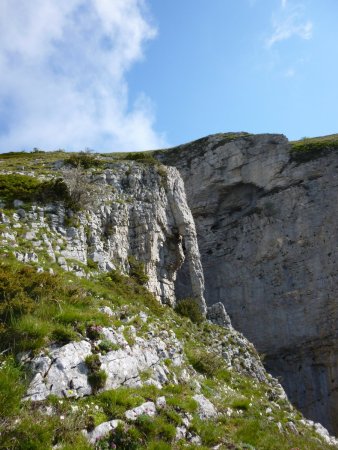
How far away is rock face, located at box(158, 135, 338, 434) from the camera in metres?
37.8

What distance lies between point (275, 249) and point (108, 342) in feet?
110

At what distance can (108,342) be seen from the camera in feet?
38.4

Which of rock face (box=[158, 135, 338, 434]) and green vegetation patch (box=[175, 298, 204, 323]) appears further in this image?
rock face (box=[158, 135, 338, 434])

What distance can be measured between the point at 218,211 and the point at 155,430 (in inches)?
1556

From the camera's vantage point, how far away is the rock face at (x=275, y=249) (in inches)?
1487

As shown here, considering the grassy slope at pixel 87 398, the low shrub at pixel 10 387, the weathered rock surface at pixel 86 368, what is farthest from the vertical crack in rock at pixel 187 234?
the low shrub at pixel 10 387

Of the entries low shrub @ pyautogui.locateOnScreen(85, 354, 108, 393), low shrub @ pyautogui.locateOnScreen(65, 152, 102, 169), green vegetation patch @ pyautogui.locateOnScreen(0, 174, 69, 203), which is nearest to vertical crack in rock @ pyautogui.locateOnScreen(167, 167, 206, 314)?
low shrub @ pyautogui.locateOnScreen(65, 152, 102, 169)

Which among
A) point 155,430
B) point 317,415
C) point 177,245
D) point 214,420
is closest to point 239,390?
point 214,420

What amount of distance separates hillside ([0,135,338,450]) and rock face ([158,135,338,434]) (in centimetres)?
832

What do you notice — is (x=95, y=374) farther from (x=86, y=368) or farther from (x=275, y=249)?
(x=275, y=249)

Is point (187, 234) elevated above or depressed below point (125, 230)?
above

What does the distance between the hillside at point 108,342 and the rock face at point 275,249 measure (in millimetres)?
8318

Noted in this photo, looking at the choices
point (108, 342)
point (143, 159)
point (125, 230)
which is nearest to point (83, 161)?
point (143, 159)

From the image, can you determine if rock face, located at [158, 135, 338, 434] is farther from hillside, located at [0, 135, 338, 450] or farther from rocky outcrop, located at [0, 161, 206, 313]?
hillside, located at [0, 135, 338, 450]
